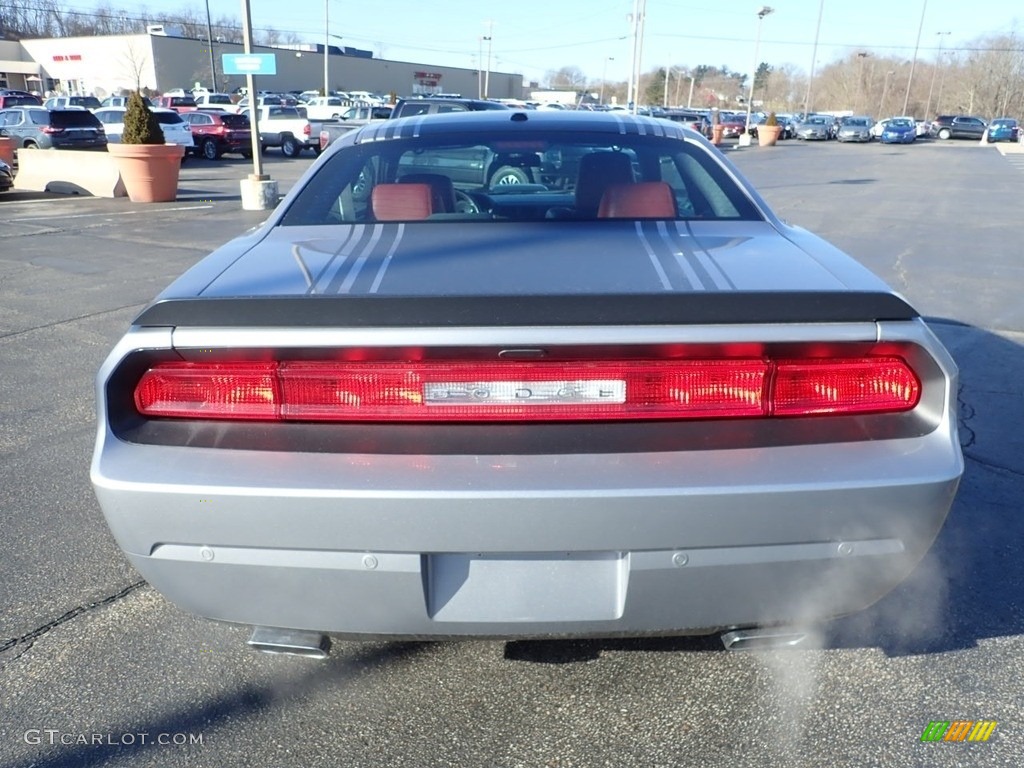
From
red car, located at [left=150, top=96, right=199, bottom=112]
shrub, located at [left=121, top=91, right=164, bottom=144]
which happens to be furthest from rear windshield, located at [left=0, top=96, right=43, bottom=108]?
shrub, located at [left=121, top=91, right=164, bottom=144]

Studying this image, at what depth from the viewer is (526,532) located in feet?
→ 6.08

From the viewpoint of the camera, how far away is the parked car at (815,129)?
4656cm

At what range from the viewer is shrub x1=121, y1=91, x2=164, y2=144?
1451 centimetres

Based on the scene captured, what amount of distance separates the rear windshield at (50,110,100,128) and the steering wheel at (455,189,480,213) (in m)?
23.1

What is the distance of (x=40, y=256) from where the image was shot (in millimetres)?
9781

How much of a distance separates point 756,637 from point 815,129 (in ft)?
163

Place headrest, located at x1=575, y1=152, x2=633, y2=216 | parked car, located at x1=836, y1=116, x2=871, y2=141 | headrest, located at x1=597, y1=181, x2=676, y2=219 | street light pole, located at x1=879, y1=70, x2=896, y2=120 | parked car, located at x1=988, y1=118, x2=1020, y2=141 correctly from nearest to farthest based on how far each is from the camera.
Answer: headrest, located at x1=597, y1=181, x2=676, y2=219 < headrest, located at x1=575, y1=152, x2=633, y2=216 < parked car, located at x1=836, y1=116, x2=871, y2=141 < parked car, located at x1=988, y1=118, x2=1020, y2=141 < street light pole, located at x1=879, y1=70, x2=896, y2=120

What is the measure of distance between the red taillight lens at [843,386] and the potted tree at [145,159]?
15.1 meters

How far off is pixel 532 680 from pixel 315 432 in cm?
106

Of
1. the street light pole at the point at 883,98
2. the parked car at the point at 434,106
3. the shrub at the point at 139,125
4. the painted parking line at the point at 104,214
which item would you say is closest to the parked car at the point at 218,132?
the parked car at the point at 434,106

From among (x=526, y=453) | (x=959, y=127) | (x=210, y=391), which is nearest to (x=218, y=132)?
(x=210, y=391)

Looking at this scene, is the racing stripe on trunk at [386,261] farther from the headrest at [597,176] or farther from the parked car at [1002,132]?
the parked car at [1002,132]

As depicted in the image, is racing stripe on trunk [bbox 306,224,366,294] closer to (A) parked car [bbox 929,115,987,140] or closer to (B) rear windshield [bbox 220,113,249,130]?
(B) rear windshield [bbox 220,113,249,130]

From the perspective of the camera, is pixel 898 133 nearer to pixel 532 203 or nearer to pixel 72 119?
pixel 72 119
